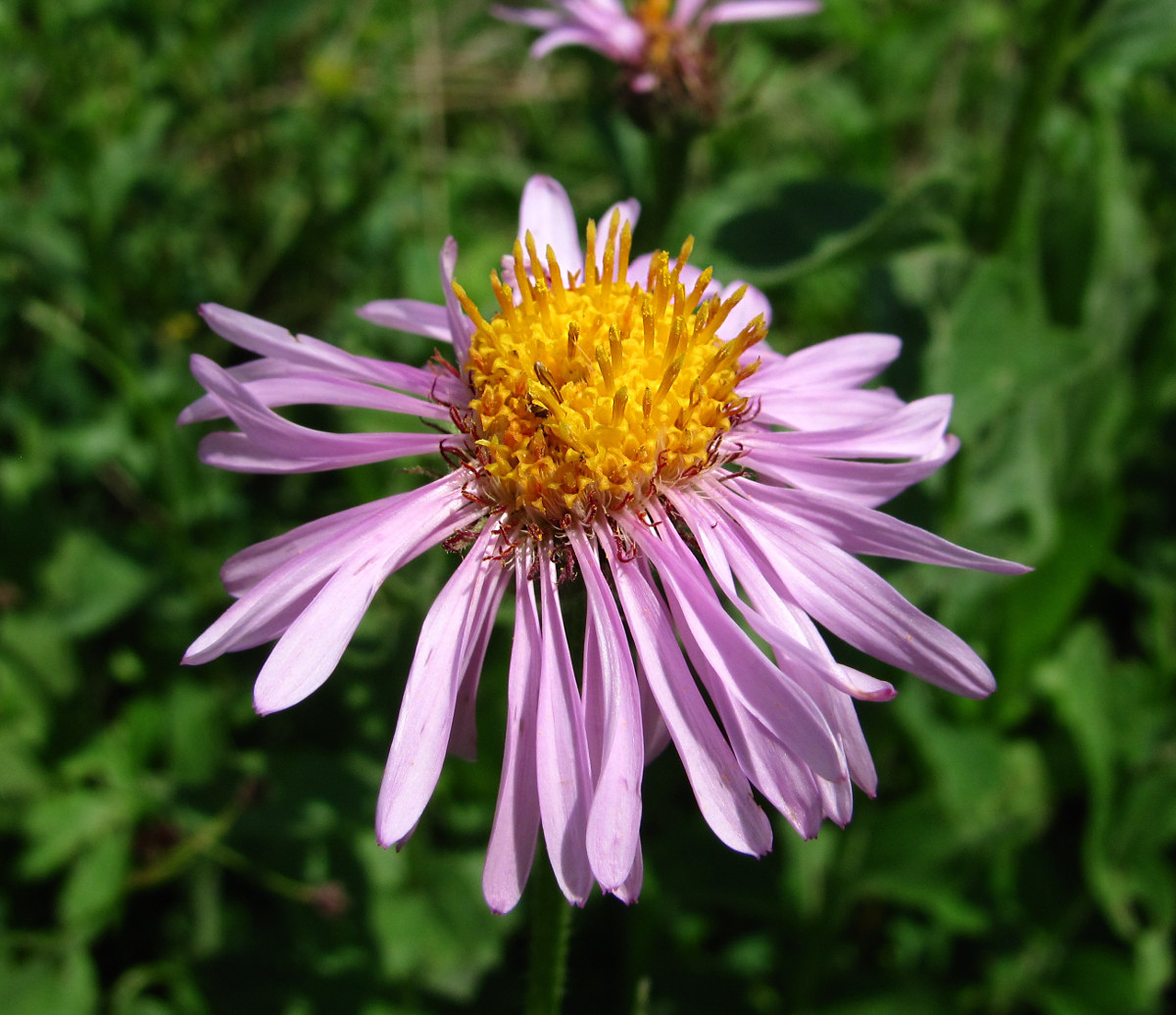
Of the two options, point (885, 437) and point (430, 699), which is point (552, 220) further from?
point (430, 699)

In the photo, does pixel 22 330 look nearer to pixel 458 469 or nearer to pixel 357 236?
pixel 357 236

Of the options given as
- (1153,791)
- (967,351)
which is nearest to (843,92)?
(967,351)

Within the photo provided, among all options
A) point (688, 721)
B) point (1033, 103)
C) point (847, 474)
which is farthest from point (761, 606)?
point (1033, 103)

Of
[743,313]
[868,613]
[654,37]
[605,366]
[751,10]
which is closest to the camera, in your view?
[868,613]

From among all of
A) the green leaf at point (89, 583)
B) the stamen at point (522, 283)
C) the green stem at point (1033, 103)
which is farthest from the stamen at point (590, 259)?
the green leaf at point (89, 583)

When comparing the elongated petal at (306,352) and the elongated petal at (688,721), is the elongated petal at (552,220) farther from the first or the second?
the elongated petal at (688,721)
